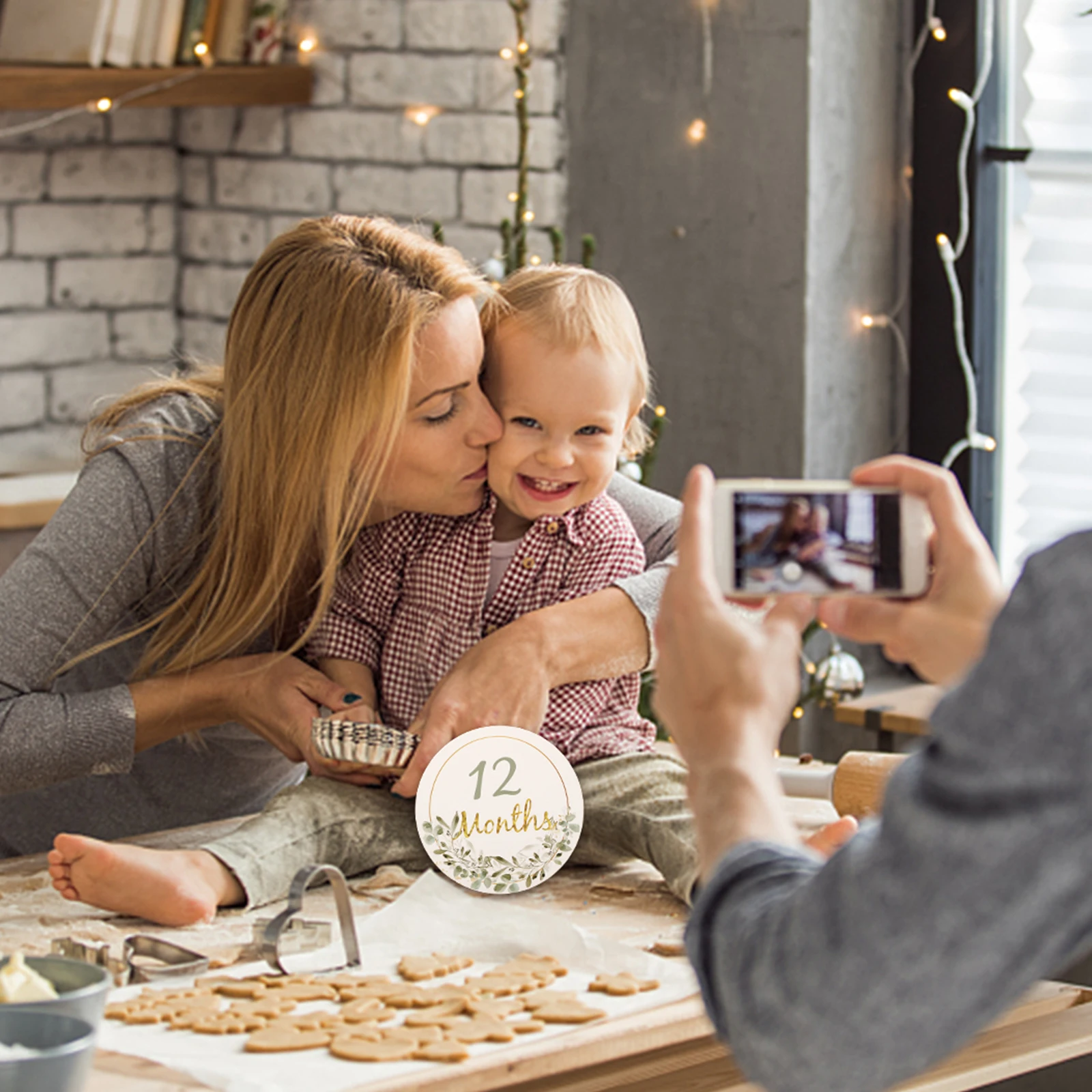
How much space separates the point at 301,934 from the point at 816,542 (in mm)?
544

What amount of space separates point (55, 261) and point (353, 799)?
2235 mm

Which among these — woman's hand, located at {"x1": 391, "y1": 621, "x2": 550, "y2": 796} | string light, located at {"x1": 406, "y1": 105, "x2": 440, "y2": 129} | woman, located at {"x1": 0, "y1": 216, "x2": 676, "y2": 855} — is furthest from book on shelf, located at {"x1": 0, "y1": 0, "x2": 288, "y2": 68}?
woman's hand, located at {"x1": 391, "y1": 621, "x2": 550, "y2": 796}

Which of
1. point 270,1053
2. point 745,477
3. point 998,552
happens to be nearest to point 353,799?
point 270,1053

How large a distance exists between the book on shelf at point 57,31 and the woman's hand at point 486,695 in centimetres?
207

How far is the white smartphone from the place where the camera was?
1080 millimetres

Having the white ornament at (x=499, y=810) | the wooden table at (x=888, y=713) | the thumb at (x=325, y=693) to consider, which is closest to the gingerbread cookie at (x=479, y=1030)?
the white ornament at (x=499, y=810)

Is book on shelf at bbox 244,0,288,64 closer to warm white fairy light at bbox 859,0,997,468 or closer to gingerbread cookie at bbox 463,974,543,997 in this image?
warm white fairy light at bbox 859,0,997,468

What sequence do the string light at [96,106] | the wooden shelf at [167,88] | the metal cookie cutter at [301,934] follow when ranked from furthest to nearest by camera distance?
1. the string light at [96,106]
2. the wooden shelf at [167,88]
3. the metal cookie cutter at [301,934]

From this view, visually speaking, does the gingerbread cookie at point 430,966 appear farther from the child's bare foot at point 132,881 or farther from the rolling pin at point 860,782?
the rolling pin at point 860,782

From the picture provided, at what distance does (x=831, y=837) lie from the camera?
4.50 feet

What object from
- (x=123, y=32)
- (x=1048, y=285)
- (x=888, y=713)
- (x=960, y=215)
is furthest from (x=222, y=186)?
(x=888, y=713)

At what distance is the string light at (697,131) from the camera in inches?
118

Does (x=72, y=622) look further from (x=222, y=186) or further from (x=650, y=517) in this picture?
(x=222, y=186)

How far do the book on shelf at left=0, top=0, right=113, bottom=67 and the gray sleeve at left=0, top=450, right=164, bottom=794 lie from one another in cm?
177
